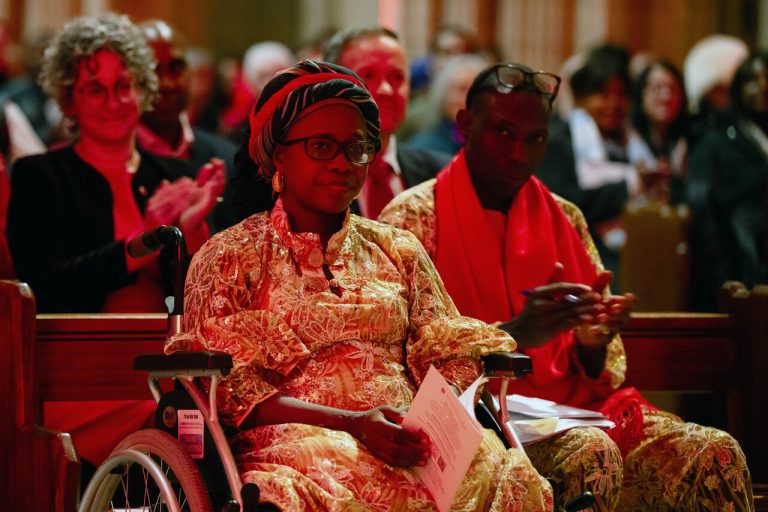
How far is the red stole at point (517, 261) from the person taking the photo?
13.8 ft

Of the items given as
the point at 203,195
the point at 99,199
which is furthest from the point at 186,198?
the point at 99,199

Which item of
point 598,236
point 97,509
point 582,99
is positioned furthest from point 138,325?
point 582,99

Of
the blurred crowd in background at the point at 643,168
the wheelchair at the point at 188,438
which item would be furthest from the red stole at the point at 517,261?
the blurred crowd in background at the point at 643,168

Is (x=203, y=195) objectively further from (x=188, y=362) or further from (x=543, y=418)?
(x=188, y=362)

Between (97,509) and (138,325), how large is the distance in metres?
0.89

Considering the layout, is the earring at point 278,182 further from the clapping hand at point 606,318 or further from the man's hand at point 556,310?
the clapping hand at point 606,318

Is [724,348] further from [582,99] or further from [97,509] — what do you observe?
[582,99]

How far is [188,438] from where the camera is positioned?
3.22 meters

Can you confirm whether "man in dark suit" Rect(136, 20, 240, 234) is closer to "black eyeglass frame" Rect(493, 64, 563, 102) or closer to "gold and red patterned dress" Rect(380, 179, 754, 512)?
"black eyeglass frame" Rect(493, 64, 563, 102)

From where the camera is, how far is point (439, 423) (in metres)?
3.12

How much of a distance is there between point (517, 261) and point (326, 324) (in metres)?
1.08

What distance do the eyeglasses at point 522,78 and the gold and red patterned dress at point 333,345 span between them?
85 centimetres

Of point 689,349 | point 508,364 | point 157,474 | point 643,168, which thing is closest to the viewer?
point 157,474

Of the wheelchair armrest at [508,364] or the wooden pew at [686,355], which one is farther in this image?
the wooden pew at [686,355]
